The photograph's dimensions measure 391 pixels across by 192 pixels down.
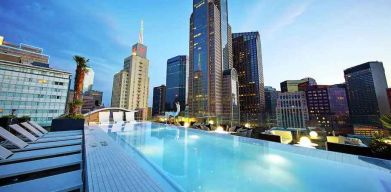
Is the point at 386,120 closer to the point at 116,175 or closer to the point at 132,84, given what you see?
the point at 116,175

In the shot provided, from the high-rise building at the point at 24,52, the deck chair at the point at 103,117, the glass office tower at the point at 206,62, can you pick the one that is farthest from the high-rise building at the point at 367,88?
the high-rise building at the point at 24,52

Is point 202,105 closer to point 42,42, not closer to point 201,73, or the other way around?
point 201,73

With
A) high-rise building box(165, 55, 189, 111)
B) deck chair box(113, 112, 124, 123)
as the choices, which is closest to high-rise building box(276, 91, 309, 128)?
deck chair box(113, 112, 124, 123)

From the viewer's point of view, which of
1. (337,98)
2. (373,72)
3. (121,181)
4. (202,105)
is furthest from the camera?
(337,98)

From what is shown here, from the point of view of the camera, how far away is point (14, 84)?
38219 mm

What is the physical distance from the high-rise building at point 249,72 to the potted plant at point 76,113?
83.6 meters

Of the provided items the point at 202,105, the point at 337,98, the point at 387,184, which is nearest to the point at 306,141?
the point at 387,184

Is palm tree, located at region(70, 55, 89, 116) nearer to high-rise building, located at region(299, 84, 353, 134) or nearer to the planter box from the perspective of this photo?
the planter box

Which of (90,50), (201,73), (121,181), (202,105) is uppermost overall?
(90,50)

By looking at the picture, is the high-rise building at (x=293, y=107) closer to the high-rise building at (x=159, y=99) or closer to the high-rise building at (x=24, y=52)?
the high-rise building at (x=159, y=99)

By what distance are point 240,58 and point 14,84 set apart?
309 ft

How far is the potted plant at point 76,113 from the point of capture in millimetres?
7219

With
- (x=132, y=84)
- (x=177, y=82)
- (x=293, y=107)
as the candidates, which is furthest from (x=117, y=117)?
(x=177, y=82)

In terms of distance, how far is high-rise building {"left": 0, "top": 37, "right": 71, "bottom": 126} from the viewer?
37.7 m
